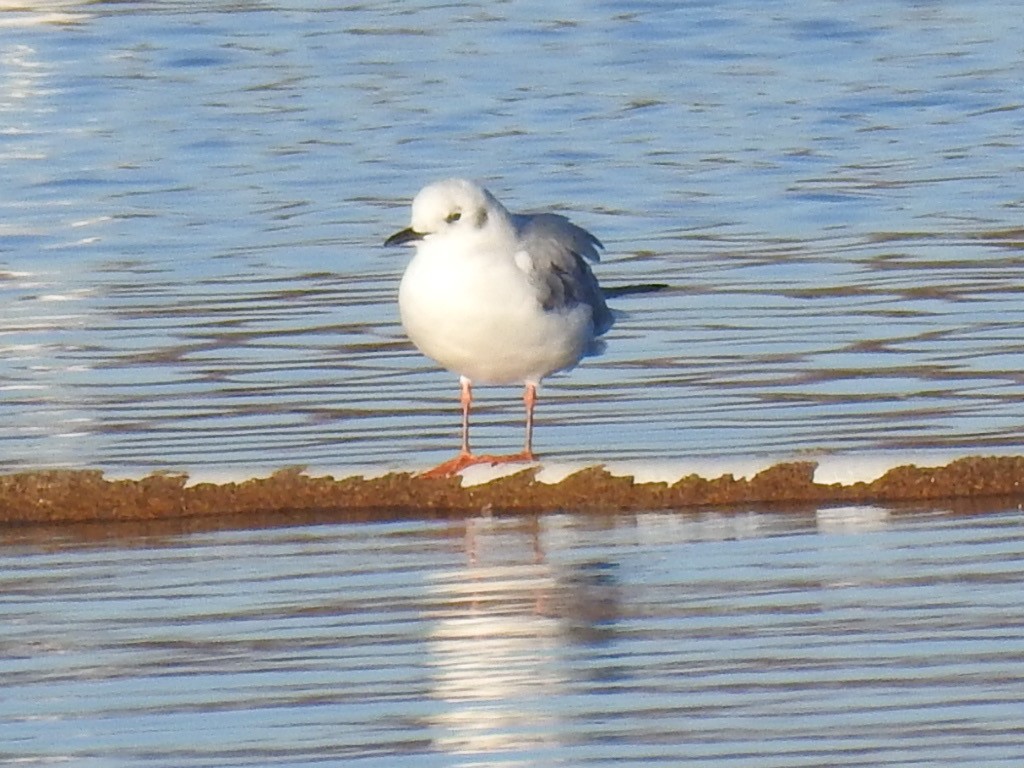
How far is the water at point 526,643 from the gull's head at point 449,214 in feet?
3.65

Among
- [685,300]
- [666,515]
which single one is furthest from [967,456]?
[685,300]

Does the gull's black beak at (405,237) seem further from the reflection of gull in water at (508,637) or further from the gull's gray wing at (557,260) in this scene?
the reflection of gull in water at (508,637)

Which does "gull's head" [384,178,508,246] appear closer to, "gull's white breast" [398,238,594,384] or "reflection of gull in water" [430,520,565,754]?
"gull's white breast" [398,238,594,384]

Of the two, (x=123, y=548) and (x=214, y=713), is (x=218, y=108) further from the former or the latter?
(x=214, y=713)

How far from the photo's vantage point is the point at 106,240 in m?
13.2

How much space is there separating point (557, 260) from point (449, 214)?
38 cm

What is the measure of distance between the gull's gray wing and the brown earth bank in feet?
3.22

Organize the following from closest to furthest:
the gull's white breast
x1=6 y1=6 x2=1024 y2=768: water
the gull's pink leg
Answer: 1. x1=6 y1=6 x2=1024 y2=768: water
2. the gull's pink leg
3. the gull's white breast

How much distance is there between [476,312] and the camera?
7469mm

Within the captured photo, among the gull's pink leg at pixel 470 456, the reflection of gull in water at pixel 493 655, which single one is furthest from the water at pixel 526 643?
the gull's pink leg at pixel 470 456

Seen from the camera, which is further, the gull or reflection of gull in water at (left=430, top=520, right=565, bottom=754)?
the gull

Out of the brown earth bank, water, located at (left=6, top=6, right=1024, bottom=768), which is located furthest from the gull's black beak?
the brown earth bank

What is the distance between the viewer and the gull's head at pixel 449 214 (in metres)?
7.54

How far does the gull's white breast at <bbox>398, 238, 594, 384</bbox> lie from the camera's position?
7.46 meters
